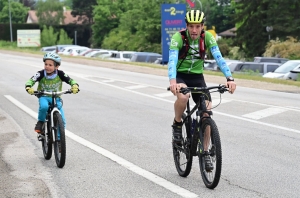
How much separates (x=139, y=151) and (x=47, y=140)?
141 centimetres

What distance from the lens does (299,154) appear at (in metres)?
9.94

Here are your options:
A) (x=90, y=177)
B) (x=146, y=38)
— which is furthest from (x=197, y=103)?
(x=146, y=38)

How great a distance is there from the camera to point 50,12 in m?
123

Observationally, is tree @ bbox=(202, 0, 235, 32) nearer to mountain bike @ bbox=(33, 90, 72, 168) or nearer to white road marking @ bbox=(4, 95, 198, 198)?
white road marking @ bbox=(4, 95, 198, 198)

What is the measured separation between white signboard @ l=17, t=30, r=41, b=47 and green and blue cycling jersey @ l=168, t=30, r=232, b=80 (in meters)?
88.1

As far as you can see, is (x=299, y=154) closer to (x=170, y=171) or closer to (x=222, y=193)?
(x=170, y=171)

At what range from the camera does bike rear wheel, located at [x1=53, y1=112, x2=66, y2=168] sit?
8.91 metres

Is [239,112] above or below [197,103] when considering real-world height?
below

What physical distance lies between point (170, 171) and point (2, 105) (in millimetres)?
9896

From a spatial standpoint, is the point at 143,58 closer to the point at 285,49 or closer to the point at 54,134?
the point at 285,49

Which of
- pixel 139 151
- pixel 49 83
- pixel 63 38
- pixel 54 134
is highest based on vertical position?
pixel 49 83

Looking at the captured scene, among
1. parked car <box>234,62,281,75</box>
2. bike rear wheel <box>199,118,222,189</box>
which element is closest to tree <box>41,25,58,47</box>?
parked car <box>234,62,281,75</box>

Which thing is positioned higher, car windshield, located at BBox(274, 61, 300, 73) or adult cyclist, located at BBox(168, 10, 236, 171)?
adult cyclist, located at BBox(168, 10, 236, 171)

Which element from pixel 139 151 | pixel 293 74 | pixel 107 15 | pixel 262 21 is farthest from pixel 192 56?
pixel 107 15
